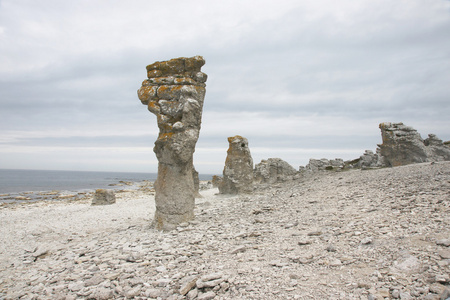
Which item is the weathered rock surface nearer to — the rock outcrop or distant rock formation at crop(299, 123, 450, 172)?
the rock outcrop

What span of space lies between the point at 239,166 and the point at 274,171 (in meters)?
11.4

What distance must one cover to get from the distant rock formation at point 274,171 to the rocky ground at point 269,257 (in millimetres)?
19430

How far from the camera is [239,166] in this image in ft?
67.8

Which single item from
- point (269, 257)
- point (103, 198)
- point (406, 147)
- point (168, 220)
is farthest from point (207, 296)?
point (406, 147)

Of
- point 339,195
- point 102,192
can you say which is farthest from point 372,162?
point 102,192

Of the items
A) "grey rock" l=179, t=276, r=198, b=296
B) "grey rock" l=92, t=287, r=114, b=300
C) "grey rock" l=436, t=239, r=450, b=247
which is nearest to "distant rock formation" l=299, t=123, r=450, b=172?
"grey rock" l=436, t=239, r=450, b=247

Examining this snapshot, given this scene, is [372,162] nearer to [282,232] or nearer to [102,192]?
[282,232]

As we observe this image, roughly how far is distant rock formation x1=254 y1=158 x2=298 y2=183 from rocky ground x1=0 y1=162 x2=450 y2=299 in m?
19.4

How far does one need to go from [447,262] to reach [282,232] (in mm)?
4083

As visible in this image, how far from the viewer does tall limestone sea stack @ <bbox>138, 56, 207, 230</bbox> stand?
10.1m

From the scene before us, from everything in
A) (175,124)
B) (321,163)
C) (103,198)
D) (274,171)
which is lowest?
(103,198)

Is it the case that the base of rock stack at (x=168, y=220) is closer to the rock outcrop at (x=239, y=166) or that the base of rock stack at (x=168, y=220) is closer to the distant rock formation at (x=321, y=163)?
the rock outcrop at (x=239, y=166)

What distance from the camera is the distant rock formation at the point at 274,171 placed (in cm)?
3045

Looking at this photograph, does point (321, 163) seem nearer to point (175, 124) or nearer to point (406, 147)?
point (406, 147)
